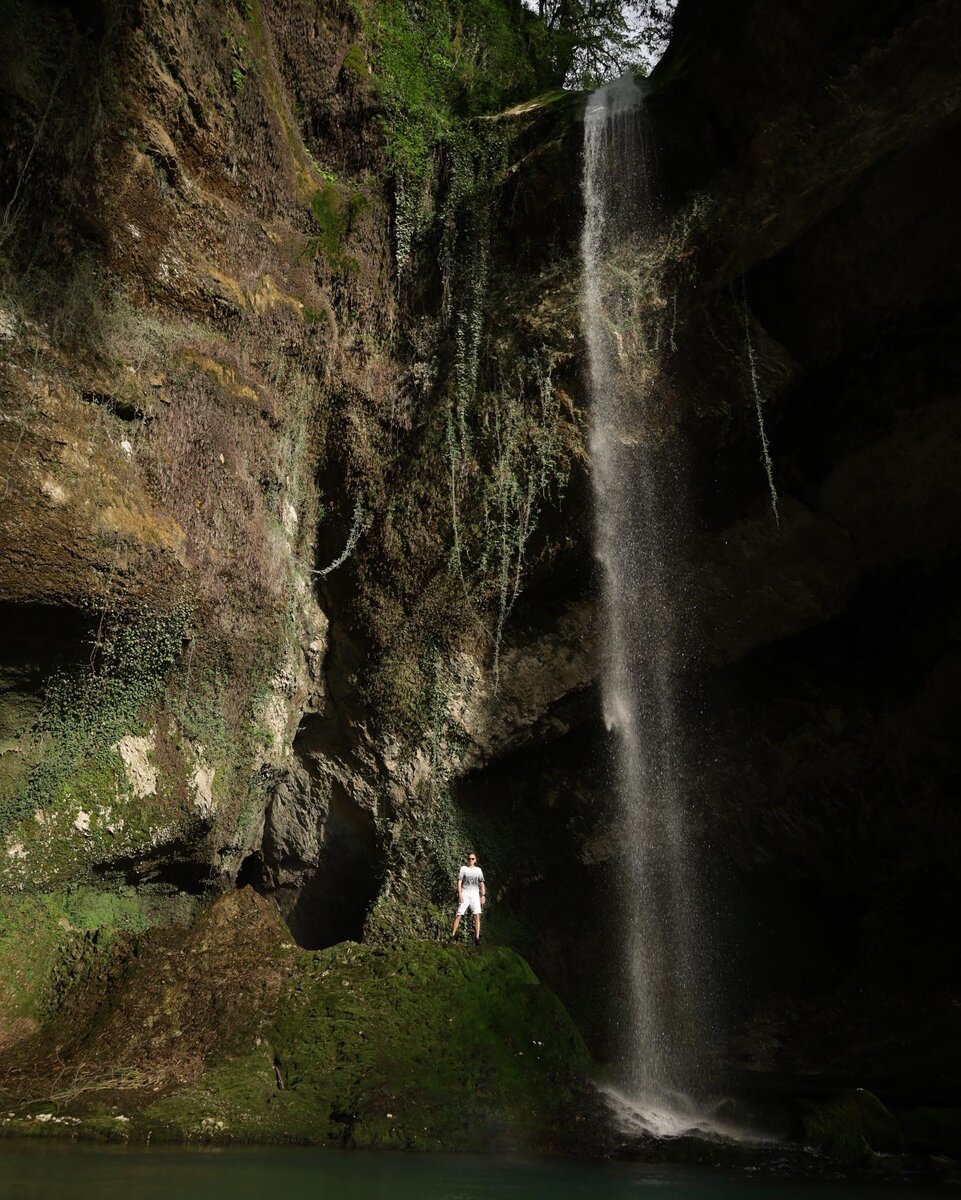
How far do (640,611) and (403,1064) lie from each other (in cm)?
584

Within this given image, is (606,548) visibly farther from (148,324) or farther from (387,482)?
(148,324)

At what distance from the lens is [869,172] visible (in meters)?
9.50

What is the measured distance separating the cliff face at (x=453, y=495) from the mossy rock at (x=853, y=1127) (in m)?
3.61

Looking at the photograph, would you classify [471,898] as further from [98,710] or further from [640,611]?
[98,710]

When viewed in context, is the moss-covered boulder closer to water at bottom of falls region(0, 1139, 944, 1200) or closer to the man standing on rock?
water at bottom of falls region(0, 1139, 944, 1200)

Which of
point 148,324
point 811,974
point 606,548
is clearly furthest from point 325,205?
point 811,974

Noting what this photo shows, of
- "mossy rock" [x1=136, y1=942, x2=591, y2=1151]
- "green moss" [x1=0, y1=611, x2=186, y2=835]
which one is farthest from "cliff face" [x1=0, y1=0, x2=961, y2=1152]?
"mossy rock" [x1=136, y1=942, x2=591, y2=1151]

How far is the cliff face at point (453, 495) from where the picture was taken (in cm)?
834

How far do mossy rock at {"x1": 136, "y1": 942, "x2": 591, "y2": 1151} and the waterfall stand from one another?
2872mm

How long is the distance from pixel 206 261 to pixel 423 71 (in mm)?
4691

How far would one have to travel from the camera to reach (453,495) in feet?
34.1

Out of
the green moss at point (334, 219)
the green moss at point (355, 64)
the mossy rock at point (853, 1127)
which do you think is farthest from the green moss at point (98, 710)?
the green moss at point (355, 64)

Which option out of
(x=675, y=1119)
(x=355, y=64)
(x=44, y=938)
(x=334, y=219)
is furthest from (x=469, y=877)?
(x=355, y=64)

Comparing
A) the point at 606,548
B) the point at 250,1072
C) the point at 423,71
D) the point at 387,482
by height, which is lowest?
the point at 250,1072
